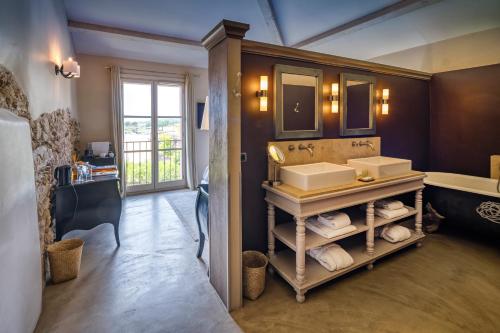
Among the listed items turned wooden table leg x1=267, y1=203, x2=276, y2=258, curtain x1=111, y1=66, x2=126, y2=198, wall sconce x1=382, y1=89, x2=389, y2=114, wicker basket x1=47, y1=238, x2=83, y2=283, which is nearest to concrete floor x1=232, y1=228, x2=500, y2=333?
turned wooden table leg x1=267, y1=203, x2=276, y2=258

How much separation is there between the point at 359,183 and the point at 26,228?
8.19ft

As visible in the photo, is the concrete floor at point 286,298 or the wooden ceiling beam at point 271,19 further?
the wooden ceiling beam at point 271,19

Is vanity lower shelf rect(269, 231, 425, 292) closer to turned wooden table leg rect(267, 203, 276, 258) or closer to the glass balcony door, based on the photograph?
turned wooden table leg rect(267, 203, 276, 258)

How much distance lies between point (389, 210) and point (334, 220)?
830 millimetres

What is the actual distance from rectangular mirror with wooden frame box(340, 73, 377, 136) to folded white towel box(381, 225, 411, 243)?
108 centimetres

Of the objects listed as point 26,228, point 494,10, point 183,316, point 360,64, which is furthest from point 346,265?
point 494,10

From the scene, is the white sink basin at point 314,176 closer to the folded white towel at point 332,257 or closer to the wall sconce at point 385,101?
the folded white towel at point 332,257

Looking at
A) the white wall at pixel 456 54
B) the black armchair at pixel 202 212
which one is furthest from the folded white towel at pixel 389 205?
the white wall at pixel 456 54

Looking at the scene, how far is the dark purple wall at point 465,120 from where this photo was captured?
3547 mm

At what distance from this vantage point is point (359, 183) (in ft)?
7.85

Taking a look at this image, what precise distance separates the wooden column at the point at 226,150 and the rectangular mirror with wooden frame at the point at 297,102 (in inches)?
22.4

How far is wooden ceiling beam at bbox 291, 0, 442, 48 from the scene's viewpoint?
3.23 meters

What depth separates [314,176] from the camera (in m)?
2.18

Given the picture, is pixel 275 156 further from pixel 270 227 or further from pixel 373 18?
pixel 373 18
